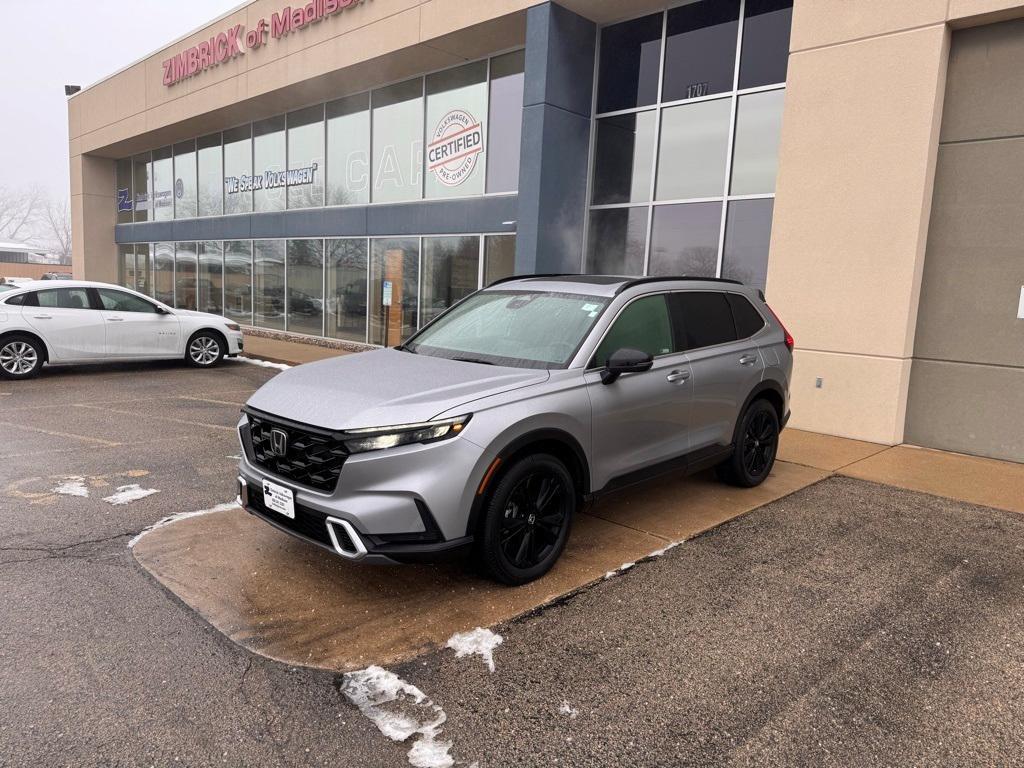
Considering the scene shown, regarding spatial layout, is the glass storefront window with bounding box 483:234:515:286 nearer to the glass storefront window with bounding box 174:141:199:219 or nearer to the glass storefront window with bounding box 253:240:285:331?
the glass storefront window with bounding box 253:240:285:331

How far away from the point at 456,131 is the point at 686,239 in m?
5.72

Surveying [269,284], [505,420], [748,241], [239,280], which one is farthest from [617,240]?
[239,280]

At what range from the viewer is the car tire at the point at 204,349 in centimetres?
1258

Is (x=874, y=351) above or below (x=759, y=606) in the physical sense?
above

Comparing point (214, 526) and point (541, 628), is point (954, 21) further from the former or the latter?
point (214, 526)

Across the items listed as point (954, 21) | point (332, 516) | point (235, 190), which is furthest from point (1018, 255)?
point (235, 190)

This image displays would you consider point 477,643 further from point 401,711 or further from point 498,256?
point 498,256

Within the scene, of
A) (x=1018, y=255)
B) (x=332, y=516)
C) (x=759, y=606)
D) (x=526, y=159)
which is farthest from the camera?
(x=526, y=159)

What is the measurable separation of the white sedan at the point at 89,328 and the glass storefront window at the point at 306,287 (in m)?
4.62

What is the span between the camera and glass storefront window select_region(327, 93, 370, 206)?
52.5ft

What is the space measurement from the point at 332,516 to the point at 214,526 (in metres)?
1.84

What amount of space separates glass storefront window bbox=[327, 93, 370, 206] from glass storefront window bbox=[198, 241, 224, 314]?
19.4ft

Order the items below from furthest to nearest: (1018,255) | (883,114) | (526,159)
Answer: (526,159)
(883,114)
(1018,255)

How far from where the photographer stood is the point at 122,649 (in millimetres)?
3332
